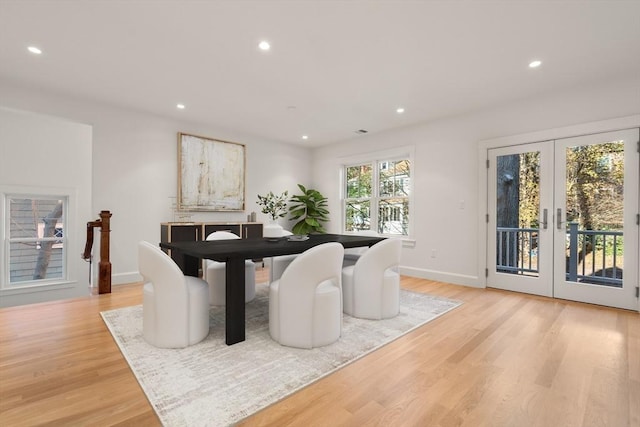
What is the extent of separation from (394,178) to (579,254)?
2.92 meters

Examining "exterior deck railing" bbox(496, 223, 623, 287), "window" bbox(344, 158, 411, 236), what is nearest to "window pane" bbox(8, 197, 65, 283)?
"window" bbox(344, 158, 411, 236)

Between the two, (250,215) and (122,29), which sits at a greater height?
(122,29)

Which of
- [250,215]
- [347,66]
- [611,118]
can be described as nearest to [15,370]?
[347,66]

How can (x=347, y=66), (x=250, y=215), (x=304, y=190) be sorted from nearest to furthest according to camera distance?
1. (x=347, y=66)
2. (x=250, y=215)
3. (x=304, y=190)

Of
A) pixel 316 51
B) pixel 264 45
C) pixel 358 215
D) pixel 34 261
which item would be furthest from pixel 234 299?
pixel 34 261

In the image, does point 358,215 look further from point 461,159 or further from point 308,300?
point 308,300

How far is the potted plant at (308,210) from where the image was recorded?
21.3 ft

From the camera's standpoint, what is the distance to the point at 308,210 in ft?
21.7

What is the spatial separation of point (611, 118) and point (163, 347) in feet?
16.7

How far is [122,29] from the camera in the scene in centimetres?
254

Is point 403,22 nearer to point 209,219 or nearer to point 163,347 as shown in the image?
point 163,347

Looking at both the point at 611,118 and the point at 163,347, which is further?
the point at 611,118

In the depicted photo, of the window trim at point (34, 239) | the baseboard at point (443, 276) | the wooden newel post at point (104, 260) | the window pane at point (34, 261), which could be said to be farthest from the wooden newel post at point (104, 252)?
the baseboard at point (443, 276)

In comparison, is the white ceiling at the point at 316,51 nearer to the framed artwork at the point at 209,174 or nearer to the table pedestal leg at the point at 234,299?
the framed artwork at the point at 209,174
